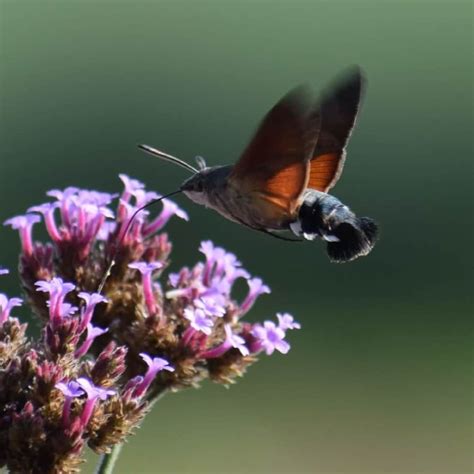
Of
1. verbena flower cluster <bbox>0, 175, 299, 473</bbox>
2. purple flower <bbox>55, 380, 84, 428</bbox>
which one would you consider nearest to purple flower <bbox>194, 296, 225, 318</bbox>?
verbena flower cluster <bbox>0, 175, 299, 473</bbox>

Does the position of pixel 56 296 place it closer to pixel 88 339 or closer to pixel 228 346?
pixel 88 339

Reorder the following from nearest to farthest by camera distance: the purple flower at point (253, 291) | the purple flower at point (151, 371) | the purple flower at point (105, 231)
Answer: the purple flower at point (151, 371), the purple flower at point (105, 231), the purple flower at point (253, 291)

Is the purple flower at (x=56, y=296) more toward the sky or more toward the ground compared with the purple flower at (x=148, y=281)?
more toward the ground

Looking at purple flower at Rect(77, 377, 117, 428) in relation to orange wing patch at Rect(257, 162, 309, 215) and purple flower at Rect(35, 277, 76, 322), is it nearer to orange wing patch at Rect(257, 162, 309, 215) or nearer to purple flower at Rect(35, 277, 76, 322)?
purple flower at Rect(35, 277, 76, 322)

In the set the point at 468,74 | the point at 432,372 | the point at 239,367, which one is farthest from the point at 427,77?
the point at 239,367

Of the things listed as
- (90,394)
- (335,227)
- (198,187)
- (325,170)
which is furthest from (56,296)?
(325,170)

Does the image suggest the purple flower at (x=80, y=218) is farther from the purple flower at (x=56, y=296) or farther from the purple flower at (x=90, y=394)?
the purple flower at (x=90, y=394)

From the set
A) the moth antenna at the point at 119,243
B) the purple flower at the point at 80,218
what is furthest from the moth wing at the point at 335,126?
the purple flower at the point at 80,218

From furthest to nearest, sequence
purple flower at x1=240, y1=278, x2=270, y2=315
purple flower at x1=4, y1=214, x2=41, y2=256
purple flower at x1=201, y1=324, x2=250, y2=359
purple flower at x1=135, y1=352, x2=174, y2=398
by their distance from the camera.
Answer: purple flower at x1=240, y1=278, x2=270, y2=315, purple flower at x1=4, y1=214, x2=41, y2=256, purple flower at x1=201, y1=324, x2=250, y2=359, purple flower at x1=135, y1=352, x2=174, y2=398
